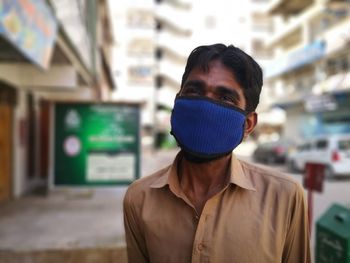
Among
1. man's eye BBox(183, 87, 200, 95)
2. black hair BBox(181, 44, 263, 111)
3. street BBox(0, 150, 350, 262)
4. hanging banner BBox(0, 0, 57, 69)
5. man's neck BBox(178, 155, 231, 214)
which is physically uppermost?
hanging banner BBox(0, 0, 57, 69)

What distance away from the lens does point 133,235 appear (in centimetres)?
179

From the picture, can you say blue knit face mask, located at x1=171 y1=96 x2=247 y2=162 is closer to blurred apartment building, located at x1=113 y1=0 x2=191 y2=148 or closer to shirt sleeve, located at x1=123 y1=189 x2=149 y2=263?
shirt sleeve, located at x1=123 y1=189 x2=149 y2=263

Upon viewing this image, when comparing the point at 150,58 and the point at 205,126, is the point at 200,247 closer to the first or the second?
the point at 205,126

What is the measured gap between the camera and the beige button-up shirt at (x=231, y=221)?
1.55 m

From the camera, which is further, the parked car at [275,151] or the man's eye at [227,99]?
the parked car at [275,151]

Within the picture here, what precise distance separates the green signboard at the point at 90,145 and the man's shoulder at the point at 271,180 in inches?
284

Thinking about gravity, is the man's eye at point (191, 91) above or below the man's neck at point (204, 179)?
above

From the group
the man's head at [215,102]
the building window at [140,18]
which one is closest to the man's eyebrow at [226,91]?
the man's head at [215,102]

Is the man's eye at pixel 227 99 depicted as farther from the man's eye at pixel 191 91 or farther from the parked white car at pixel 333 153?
the parked white car at pixel 333 153

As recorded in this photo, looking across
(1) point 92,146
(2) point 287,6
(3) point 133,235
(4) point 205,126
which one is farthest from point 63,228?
(2) point 287,6

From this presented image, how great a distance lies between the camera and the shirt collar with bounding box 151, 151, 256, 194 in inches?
64.2

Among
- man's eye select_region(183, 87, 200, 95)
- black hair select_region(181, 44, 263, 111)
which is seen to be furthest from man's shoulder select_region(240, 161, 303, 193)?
man's eye select_region(183, 87, 200, 95)

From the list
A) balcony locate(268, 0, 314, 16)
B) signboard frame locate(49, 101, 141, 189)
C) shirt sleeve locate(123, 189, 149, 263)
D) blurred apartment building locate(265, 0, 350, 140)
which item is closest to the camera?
shirt sleeve locate(123, 189, 149, 263)

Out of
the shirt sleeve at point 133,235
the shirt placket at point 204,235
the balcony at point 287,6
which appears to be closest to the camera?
the shirt placket at point 204,235
